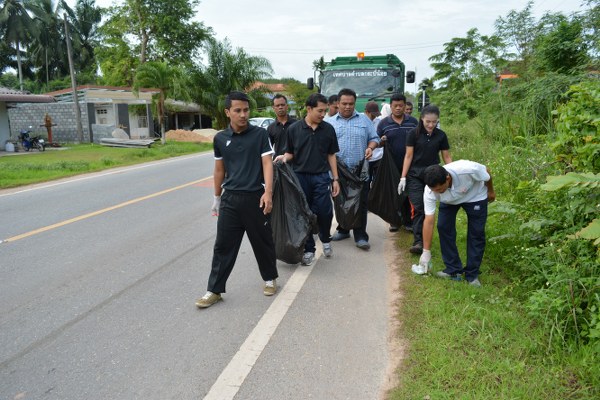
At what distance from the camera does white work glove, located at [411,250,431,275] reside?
4715 millimetres

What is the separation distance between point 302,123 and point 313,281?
1.79 m

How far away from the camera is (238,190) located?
4.29 m

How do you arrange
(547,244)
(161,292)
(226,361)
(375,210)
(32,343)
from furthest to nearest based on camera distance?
(375,210)
(161,292)
(547,244)
(32,343)
(226,361)

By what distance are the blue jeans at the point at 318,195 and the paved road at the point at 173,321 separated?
18.8 inches

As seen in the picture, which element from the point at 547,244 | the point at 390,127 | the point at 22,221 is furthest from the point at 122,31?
the point at 547,244

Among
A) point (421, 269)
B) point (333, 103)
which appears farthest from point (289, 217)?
point (333, 103)

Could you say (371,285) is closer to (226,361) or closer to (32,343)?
(226,361)

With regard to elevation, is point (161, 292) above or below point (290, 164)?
below

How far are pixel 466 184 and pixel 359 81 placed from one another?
8.34 meters

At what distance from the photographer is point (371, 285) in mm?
4727

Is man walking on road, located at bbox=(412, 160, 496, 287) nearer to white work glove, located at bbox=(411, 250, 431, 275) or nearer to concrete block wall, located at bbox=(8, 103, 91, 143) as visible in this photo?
white work glove, located at bbox=(411, 250, 431, 275)

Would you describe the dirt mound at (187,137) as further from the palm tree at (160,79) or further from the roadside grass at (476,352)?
the roadside grass at (476,352)

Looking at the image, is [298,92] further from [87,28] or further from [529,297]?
[529,297]

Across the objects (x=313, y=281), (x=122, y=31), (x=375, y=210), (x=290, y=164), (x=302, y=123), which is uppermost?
(x=122, y=31)
